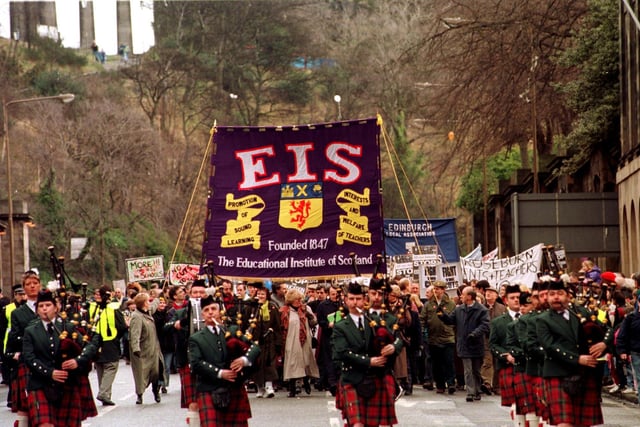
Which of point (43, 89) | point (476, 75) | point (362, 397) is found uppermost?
point (43, 89)

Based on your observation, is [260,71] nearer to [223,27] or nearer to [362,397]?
[223,27]

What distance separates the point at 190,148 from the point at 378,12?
94.6ft

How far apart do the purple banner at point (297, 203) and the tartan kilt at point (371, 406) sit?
20.6ft

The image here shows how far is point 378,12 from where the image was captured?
106438 mm

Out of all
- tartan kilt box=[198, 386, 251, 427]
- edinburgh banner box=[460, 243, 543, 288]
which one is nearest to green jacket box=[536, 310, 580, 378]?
tartan kilt box=[198, 386, 251, 427]

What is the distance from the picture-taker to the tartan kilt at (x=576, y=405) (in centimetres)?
1273

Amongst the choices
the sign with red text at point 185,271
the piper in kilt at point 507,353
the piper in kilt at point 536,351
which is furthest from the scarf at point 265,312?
the sign with red text at point 185,271

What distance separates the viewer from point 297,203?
65.7 ft

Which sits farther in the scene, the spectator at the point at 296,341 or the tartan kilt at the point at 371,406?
the spectator at the point at 296,341

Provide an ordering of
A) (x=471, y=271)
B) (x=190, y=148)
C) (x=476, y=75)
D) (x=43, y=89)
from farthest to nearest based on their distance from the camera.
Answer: (x=43, y=89) → (x=190, y=148) → (x=476, y=75) → (x=471, y=271)

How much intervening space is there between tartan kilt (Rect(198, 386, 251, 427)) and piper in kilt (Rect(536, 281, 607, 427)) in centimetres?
278

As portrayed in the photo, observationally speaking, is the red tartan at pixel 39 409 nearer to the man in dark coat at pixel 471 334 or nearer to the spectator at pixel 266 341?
the spectator at pixel 266 341

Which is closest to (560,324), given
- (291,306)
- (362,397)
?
(362,397)

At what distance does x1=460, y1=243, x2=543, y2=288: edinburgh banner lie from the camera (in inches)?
1070
